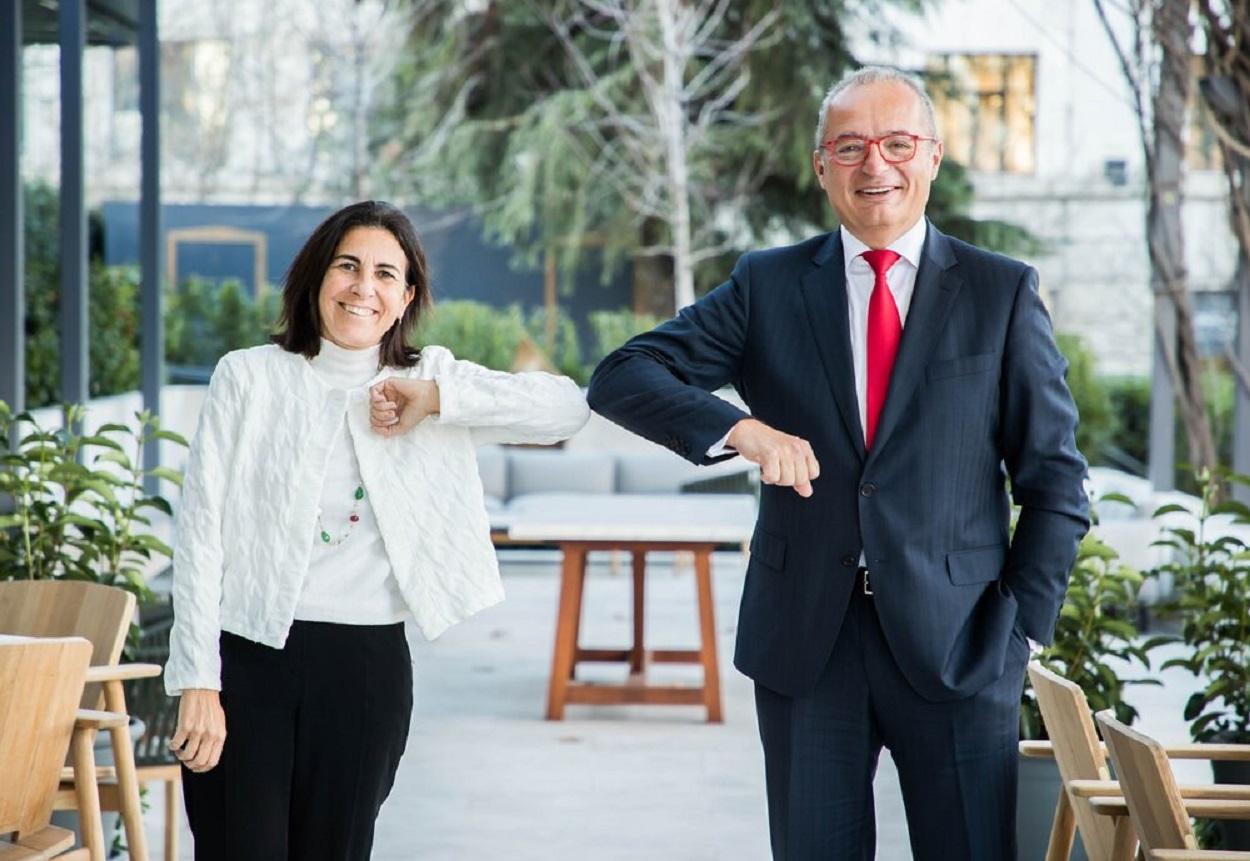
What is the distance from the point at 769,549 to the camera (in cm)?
246

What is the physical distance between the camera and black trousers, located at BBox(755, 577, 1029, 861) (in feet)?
7.73

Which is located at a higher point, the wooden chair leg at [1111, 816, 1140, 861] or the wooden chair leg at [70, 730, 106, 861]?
the wooden chair leg at [1111, 816, 1140, 861]

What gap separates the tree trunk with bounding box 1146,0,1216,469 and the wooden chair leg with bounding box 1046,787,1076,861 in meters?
2.79

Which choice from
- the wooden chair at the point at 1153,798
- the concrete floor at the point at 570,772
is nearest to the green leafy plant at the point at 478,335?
the concrete floor at the point at 570,772

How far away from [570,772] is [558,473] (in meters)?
5.16

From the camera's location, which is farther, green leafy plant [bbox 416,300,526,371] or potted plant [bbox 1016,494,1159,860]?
green leafy plant [bbox 416,300,526,371]

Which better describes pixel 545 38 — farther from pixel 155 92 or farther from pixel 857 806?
pixel 857 806

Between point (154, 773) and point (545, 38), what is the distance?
40.3ft

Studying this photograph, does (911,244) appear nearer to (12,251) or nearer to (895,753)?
(895,753)

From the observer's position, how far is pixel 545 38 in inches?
613

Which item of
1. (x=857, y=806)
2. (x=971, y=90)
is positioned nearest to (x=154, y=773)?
(x=857, y=806)

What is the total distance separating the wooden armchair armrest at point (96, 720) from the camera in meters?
3.27

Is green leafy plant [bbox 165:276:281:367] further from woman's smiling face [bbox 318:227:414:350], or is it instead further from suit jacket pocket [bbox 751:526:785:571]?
suit jacket pocket [bbox 751:526:785:571]

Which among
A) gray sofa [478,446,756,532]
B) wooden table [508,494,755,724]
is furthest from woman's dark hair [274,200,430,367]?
gray sofa [478,446,756,532]
